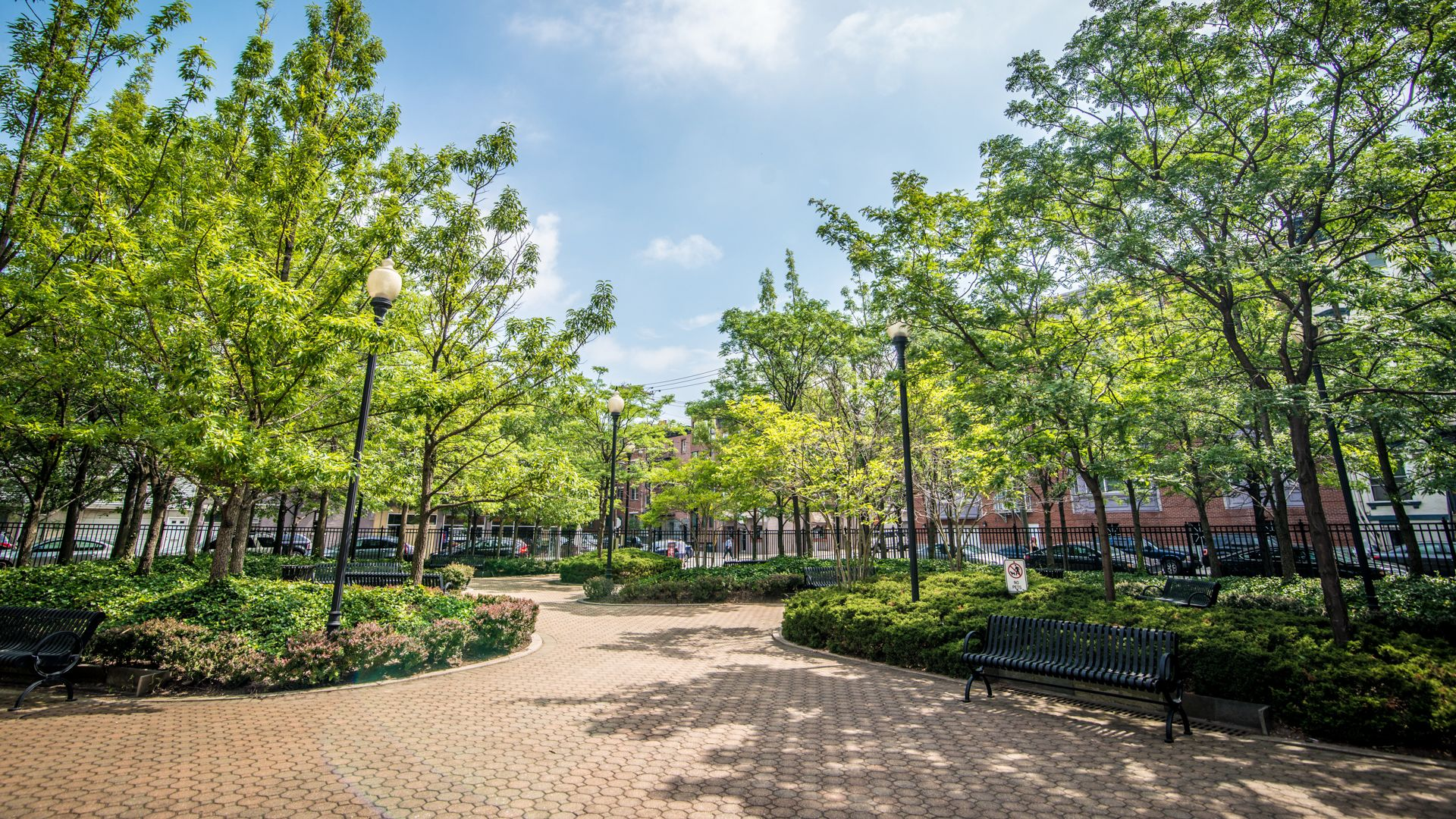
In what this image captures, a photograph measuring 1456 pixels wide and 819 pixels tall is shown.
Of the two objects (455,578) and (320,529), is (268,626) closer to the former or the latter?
(455,578)

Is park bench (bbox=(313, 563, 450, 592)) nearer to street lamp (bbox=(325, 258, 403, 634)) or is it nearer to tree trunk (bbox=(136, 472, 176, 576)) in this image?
tree trunk (bbox=(136, 472, 176, 576))

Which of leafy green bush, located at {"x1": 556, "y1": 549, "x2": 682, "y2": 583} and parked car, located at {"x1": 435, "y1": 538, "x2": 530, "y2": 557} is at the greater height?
parked car, located at {"x1": 435, "y1": 538, "x2": 530, "y2": 557}

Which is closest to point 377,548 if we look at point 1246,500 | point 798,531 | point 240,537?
point 798,531

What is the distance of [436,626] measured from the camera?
8.38 metres

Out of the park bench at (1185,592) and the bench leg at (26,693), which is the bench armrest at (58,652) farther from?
the park bench at (1185,592)

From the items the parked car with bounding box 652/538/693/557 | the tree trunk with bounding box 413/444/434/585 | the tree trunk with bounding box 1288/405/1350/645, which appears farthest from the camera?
the parked car with bounding box 652/538/693/557

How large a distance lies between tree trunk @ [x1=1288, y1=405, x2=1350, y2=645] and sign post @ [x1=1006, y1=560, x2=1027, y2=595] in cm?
411

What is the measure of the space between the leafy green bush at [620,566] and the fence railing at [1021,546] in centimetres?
158

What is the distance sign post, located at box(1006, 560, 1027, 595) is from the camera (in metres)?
10.9

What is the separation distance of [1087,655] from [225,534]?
11.3 m

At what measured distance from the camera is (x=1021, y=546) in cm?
2339

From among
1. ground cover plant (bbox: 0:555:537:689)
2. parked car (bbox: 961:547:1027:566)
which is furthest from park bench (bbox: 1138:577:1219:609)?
ground cover plant (bbox: 0:555:537:689)

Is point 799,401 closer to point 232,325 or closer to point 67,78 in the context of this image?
point 232,325

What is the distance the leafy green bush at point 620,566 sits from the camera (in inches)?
765
